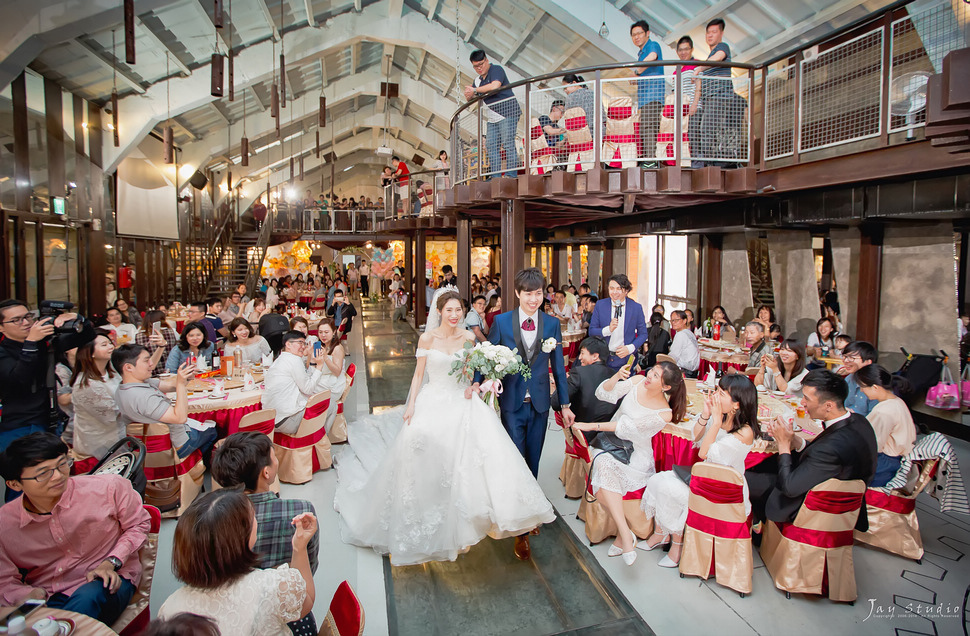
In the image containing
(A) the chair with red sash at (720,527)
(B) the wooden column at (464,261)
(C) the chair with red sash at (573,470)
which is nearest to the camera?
(A) the chair with red sash at (720,527)

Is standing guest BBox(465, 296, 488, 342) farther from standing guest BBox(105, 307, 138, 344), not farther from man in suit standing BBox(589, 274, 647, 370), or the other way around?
standing guest BBox(105, 307, 138, 344)

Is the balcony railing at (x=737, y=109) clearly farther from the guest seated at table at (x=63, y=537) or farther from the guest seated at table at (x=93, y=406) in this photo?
the guest seated at table at (x=63, y=537)

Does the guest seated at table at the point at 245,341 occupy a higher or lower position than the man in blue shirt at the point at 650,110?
lower

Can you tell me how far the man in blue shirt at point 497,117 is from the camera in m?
7.69

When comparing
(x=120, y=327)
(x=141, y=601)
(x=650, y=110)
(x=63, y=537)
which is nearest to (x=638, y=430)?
(x=141, y=601)

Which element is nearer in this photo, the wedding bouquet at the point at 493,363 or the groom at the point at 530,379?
the wedding bouquet at the point at 493,363

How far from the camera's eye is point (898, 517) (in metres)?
4.01

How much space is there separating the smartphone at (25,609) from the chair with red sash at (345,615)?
1.09m

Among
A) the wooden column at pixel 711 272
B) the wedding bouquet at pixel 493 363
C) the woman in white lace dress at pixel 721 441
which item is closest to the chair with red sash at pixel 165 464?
the wedding bouquet at pixel 493 363

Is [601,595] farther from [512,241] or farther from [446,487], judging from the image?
[512,241]

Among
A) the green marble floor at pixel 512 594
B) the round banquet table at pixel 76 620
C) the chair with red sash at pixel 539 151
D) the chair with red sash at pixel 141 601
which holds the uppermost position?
the chair with red sash at pixel 539 151

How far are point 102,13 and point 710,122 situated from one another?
9.39 m

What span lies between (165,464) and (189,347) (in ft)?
6.30

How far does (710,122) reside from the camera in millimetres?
6719
